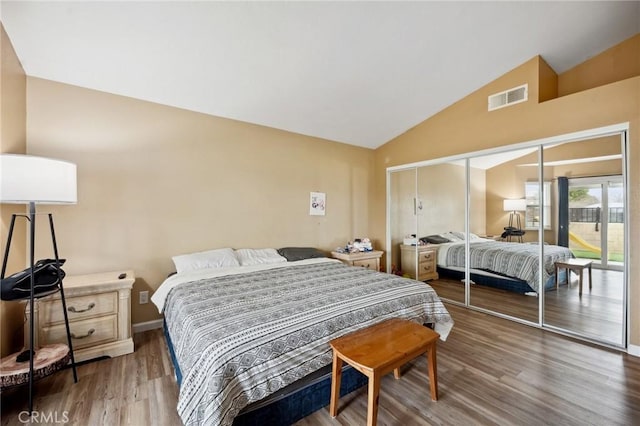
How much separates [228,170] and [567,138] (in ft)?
12.8

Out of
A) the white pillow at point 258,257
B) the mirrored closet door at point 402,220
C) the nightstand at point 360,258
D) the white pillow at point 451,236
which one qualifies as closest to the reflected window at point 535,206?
the white pillow at point 451,236

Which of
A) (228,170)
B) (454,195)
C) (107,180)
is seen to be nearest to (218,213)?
(228,170)

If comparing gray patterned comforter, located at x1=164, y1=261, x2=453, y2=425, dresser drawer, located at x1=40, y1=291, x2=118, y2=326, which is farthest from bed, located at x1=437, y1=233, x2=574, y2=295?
dresser drawer, located at x1=40, y1=291, x2=118, y2=326

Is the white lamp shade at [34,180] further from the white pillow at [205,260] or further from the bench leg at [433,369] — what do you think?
the bench leg at [433,369]

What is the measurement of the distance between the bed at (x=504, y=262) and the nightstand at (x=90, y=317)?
4.04m

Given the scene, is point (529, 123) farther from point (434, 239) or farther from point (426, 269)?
point (426, 269)

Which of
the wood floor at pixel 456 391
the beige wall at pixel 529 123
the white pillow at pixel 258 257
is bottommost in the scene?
the wood floor at pixel 456 391

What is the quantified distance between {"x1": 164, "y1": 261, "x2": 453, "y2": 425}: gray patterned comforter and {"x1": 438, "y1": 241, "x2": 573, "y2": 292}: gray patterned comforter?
5.20 feet

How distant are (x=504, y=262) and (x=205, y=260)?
370 cm

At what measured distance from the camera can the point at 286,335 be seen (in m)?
1.57

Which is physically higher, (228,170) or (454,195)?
(228,170)

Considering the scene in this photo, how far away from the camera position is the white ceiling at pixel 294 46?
2.06 meters

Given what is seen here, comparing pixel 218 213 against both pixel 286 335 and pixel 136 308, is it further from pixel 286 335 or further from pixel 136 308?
pixel 286 335

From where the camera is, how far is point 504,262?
11.1ft
